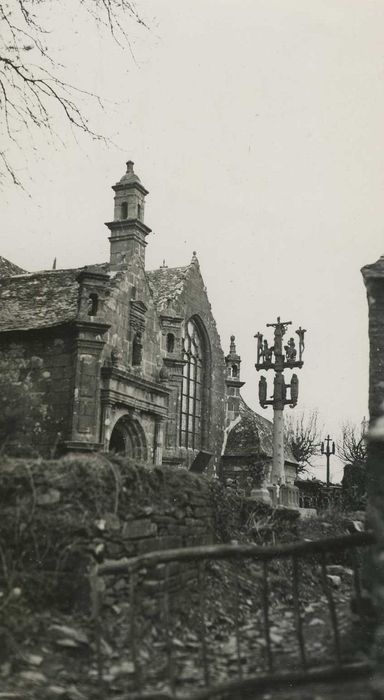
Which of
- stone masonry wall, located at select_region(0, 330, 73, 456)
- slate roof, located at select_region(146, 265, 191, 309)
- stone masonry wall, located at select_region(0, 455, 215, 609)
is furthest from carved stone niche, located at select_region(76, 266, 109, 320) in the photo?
stone masonry wall, located at select_region(0, 455, 215, 609)

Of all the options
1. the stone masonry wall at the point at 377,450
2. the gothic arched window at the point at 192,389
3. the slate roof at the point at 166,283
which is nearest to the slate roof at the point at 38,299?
the slate roof at the point at 166,283

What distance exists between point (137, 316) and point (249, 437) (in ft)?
31.6

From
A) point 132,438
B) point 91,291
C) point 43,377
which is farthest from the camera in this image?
point 132,438

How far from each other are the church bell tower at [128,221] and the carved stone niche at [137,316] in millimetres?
1486

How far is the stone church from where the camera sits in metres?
14.8

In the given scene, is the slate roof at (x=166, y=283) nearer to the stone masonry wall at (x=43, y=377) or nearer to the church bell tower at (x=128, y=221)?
the church bell tower at (x=128, y=221)

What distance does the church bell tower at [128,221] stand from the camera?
1916 centimetres

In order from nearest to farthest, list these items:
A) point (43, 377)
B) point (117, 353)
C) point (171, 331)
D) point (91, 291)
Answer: point (43, 377)
point (91, 291)
point (117, 353)
point (171, 331)

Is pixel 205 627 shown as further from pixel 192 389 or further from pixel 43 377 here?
pixel 192 389

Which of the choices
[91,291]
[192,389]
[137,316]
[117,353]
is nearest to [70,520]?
[91,291]

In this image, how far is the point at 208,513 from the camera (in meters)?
8.75

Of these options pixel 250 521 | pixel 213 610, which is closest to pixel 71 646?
pixel 213 610

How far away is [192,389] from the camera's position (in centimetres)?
2527

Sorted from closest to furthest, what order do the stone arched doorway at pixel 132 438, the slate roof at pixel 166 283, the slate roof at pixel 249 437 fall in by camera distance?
the stone arched doorway at pixel 132 438 < the slate roof at pixel 166 283 < the slate roof at pixel 249 437
